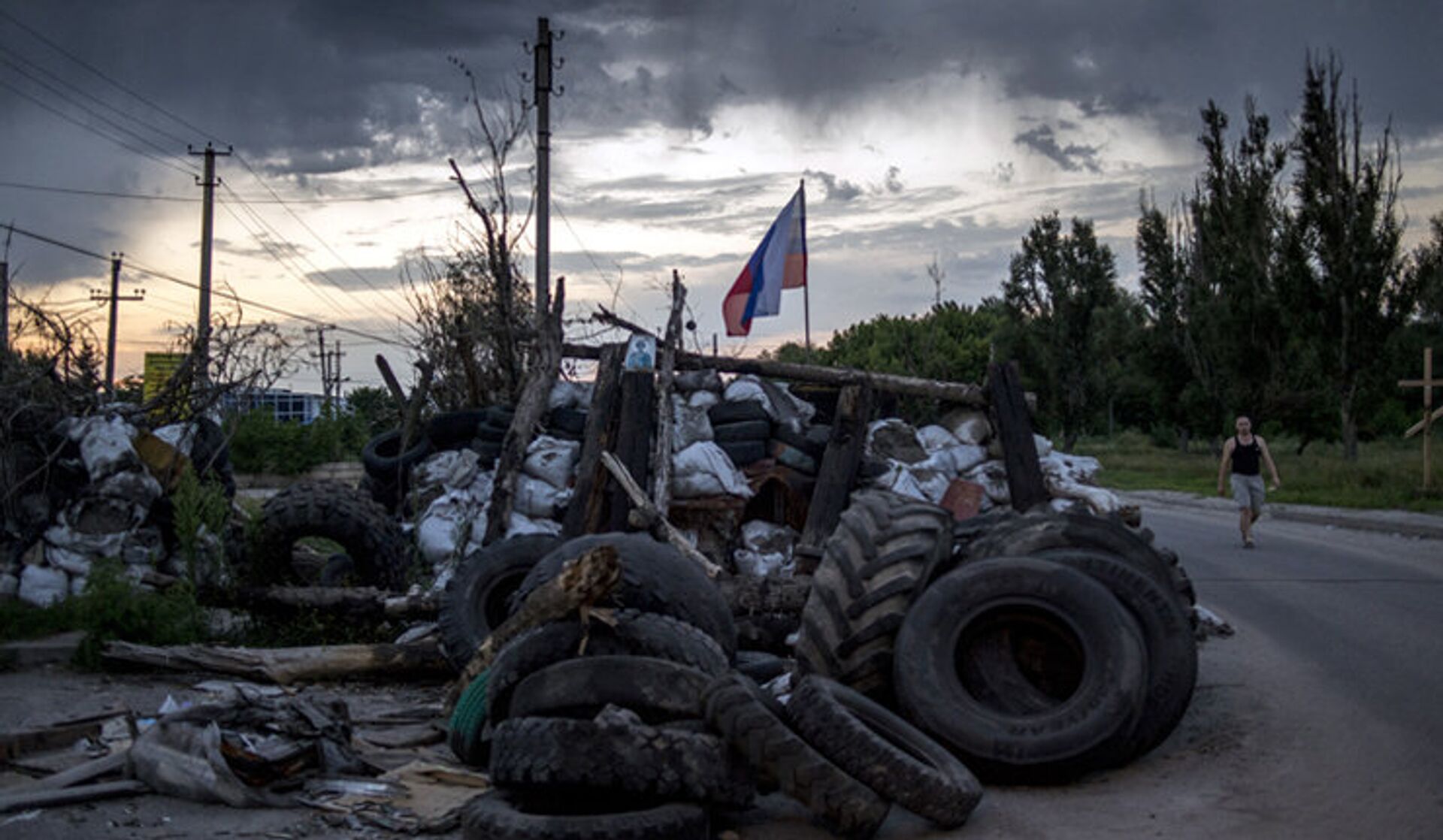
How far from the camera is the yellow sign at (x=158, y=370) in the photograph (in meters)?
12.1

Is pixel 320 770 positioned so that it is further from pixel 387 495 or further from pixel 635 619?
pixel 387 495

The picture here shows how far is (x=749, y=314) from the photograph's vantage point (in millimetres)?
18547

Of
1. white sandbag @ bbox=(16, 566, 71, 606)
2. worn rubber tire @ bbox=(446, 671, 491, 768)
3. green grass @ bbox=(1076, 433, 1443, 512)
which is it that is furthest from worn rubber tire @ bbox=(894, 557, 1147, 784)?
green grass @ bbox=(1076, 433, 1443, 512)

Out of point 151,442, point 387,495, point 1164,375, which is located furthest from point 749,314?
point 1164,375

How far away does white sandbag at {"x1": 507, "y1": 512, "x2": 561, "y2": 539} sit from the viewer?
1118 centimetres

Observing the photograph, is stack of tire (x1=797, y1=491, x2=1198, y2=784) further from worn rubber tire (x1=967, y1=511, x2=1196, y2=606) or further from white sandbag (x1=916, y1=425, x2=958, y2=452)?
white sandbag (x1=916, y1=425, x2=958, y2=452)

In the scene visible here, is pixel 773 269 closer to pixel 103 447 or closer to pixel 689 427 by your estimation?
pixel 689 427

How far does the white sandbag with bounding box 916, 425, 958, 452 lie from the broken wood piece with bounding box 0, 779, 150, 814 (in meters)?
7.94

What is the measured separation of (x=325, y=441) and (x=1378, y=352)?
28.0m

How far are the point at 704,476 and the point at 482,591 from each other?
2.70m

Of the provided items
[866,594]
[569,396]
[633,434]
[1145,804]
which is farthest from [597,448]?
[1145,804]

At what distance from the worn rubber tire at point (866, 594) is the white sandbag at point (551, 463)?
4854 mm

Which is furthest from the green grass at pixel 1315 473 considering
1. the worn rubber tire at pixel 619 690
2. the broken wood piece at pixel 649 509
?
the worn rubber tire at pixel 619 690

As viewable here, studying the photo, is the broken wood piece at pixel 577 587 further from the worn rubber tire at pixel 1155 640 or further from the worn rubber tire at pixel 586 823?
the worn rubber tire at pixel 1155 640
